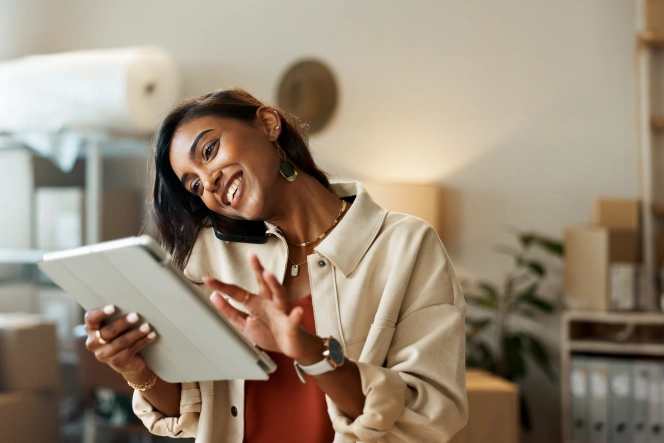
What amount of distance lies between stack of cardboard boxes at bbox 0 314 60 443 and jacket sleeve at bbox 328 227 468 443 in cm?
242

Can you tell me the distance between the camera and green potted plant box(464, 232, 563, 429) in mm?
3146

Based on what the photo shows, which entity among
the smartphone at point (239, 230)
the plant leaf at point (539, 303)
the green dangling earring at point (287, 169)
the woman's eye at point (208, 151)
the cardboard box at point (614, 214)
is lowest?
the plant leaf at point (539, 303)

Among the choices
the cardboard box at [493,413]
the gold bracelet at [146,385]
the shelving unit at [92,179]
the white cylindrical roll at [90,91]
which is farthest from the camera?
the shelving unit at [92,179]

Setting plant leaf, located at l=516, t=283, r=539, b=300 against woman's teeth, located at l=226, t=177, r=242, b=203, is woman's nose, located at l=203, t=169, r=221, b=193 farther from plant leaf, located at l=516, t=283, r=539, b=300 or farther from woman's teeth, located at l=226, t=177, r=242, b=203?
plant leaf, located at l=516, t=283, r=539, b=300

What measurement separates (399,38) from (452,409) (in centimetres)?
270

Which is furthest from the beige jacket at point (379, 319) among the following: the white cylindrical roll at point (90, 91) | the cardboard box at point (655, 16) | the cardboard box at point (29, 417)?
the white cylindrical roll at point (90, 91)

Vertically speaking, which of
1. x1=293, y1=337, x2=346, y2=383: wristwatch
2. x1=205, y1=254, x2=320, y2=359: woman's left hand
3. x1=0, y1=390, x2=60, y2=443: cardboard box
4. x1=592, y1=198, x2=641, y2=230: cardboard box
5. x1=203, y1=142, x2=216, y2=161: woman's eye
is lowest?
x1=0, y1=390, x2=60, y2=443: cardboard box

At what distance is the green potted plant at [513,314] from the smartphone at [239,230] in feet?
6.39

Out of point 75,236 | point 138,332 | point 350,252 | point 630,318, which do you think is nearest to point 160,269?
point 138,332

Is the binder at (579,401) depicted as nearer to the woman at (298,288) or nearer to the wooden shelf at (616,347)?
the wooden shelf at (616,347)

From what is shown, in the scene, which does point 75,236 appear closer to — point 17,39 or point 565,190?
point 17,39

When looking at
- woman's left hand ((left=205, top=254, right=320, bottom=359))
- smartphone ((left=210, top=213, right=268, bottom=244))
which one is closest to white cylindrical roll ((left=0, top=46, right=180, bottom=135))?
smartphone ((left=210, top=213, right=268, bottom=244))

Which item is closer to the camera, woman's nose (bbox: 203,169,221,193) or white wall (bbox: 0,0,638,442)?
woman's nose (bbox: 203,169,221,193)

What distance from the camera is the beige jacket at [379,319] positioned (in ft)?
3.70
